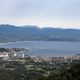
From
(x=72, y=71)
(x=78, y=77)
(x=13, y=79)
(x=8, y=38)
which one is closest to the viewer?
(x=78, y=77)

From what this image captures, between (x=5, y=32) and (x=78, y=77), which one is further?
(x=5, y=32)

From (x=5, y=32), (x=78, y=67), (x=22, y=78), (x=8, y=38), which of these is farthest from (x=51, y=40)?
(x=78, y=67)

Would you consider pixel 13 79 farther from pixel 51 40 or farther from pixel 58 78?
pixel 51 40

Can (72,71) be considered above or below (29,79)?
above

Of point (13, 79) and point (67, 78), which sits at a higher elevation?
point (67, 78)

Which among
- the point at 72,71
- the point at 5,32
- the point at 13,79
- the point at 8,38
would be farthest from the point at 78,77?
the point at 5,32

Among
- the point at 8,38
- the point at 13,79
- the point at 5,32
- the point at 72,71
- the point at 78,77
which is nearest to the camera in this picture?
the point at 78,77

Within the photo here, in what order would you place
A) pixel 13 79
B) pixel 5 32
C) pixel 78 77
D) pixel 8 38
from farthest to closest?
pixel 5 32 → pixel 8 38 → pixel 13 79 → pixel 78 77

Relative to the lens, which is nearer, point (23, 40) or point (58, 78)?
point (58, 78)

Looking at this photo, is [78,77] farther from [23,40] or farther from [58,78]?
[23,40]

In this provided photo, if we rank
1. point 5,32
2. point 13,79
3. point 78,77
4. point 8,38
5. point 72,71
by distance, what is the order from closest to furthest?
point 78,77, point 72,71, point 13,79, point 8,38, point 5,32
